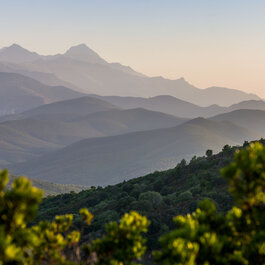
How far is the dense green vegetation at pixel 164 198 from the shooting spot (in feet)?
147

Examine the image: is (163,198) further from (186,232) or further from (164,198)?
(186,232)

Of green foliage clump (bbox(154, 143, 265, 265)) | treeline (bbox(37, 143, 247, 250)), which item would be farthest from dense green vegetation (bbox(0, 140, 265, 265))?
treeline (bbox(37, 143, 247, 250))

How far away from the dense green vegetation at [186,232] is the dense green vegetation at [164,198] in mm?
26807

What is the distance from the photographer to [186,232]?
1000 centimetres

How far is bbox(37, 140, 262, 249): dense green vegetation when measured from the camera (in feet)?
147

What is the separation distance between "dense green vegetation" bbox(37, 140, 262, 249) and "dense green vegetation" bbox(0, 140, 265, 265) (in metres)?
26.8

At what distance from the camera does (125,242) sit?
37.5 feet

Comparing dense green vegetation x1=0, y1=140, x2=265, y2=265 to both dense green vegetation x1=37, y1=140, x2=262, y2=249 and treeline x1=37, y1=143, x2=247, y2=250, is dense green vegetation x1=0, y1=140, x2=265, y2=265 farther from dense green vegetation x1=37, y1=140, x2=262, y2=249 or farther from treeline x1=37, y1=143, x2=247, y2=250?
dense green vegetation x1=37, y1=140, x2=262, y2=249

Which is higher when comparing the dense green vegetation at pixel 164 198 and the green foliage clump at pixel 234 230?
the green foliage clump at pixel 234 230

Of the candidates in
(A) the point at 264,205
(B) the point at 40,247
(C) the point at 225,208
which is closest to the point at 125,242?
(B) the point at 40,247

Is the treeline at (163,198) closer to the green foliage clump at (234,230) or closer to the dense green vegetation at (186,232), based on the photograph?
the dense green vegetation at (186,232)

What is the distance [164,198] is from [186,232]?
4589 centimetres

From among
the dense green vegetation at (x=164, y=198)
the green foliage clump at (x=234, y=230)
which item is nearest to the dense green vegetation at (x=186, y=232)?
the green foliage clump at (x=234, y=230)

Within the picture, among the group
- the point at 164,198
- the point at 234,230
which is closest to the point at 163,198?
the point at 164,198
